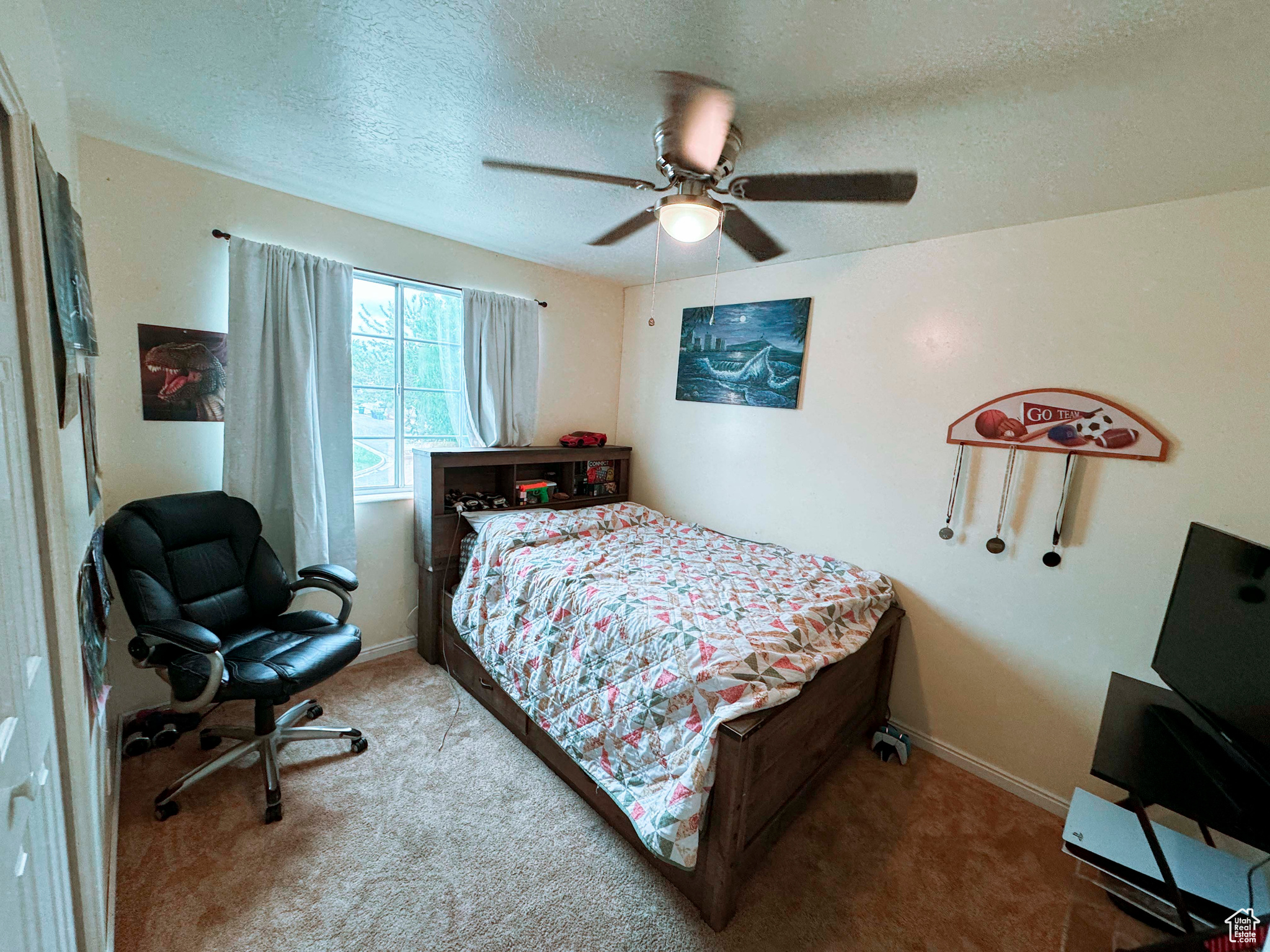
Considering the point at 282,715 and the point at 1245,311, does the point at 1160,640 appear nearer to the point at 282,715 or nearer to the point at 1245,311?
the point at 1245,311

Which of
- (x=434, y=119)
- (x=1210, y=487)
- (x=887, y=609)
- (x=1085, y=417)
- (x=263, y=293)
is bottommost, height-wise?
(x=887, y=609)

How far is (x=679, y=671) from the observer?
1.68 m

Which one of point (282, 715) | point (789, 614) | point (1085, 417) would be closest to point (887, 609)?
point (789, 614)

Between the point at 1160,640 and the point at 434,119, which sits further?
the point at 1160,640

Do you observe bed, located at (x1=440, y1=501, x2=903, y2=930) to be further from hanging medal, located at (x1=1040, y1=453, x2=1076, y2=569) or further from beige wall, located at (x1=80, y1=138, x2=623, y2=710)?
beige wall, located at (x1=80, y1=138, x2=623, y2=710)

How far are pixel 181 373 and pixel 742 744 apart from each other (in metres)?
2.76

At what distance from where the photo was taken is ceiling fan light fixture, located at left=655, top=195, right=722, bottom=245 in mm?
1521

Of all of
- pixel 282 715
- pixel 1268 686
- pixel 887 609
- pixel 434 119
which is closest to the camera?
Answer: pixel 1268 686

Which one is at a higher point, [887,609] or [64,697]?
[64,697]

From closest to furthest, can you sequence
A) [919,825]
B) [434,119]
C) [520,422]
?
[434,119] → [919,825] → [520,422]

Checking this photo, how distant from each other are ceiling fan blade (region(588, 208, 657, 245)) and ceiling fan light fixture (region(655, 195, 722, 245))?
0.42 feet

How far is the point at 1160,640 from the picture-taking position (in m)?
1.77

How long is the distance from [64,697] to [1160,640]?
10.4ft

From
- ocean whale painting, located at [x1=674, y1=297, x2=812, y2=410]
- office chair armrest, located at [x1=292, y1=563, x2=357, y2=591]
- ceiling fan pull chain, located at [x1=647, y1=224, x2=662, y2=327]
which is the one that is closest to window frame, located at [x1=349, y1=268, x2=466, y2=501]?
office chair armrest, located at [x1=292, y1=563, x2=357, y2=591]
